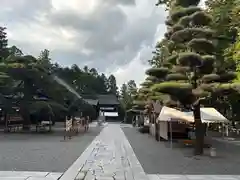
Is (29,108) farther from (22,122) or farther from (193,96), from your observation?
(193,96)

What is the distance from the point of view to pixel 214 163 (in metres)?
11.5

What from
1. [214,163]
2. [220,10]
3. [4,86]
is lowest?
Answer: [214,163]

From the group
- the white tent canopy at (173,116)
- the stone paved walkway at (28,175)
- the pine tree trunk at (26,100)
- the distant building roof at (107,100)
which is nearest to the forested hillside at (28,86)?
the pine tree trunk at (26,100)

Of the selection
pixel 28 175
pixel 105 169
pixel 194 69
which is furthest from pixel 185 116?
pixel 28 175

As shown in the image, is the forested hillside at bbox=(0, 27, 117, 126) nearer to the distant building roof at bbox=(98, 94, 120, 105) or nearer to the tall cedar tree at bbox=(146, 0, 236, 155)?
the tall cedar tree at bbox=(146, 0, 236, 155)

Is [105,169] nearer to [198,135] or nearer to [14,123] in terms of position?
[198,135]

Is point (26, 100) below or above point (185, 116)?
above

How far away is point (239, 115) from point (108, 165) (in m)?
22.8

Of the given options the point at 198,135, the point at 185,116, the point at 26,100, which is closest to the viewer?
the point at 198,135

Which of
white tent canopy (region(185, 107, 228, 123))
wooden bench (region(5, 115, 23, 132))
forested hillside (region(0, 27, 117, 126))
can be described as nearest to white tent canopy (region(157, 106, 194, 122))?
white tent canopy (region(185, 107, 228, 123))

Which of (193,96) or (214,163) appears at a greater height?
(193,96)

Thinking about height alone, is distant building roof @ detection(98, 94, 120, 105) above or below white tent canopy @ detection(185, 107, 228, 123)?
above

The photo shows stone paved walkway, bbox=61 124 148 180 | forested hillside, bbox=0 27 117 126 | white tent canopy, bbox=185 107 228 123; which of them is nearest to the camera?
stone paved walkway, bbox=61 124 148 180

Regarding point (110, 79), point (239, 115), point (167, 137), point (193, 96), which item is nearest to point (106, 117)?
point (110, 79)
